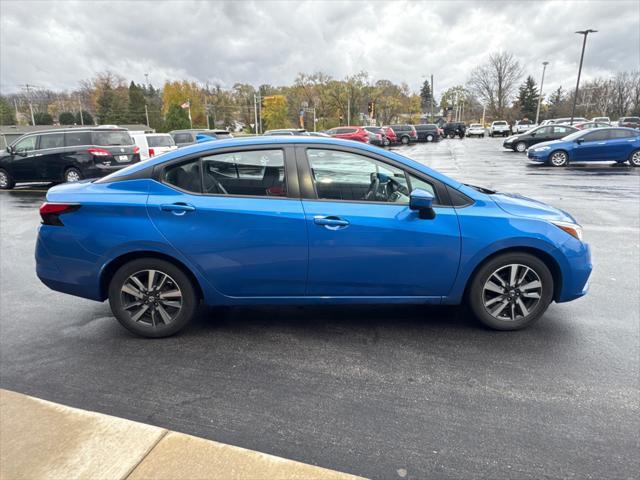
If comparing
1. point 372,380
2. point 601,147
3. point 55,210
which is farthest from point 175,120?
point 372,380

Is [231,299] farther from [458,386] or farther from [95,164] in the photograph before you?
[95,164]

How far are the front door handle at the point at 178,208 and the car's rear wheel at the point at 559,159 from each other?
17730 millimetres

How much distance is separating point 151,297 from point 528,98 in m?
98.8

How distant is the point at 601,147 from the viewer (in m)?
16.6

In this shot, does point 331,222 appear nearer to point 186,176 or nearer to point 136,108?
point 186,176

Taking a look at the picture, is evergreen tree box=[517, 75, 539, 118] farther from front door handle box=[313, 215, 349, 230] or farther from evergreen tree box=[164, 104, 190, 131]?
front door handle box=[313, 215, 349, 230]

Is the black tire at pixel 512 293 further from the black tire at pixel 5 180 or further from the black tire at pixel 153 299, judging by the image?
the black tire at pixel 5 180

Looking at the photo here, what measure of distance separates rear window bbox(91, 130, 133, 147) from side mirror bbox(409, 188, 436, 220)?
480 inches

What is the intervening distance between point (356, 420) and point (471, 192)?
2.06m

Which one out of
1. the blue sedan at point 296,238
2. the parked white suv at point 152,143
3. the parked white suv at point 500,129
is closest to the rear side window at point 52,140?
the parked white suv at point 152,143

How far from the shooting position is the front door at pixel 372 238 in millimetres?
3289

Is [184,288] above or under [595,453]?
above

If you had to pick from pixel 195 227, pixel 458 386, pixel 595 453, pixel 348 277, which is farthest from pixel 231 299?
pixel 595 453

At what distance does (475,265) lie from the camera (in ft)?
11.2
